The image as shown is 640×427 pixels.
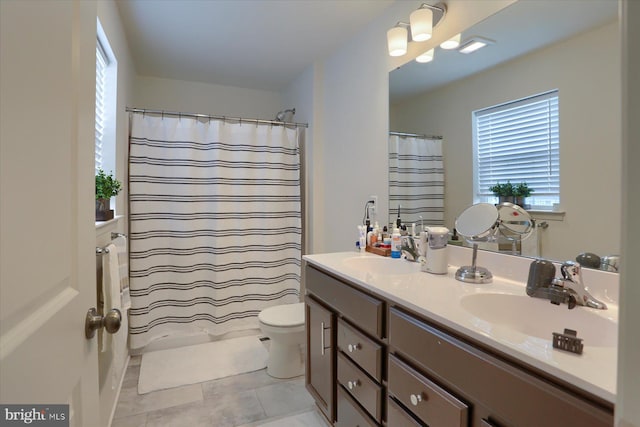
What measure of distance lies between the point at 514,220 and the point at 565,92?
20.6 inches

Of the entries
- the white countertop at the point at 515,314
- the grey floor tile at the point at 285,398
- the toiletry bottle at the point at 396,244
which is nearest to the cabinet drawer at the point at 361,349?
the white countertop at the point at 515,314

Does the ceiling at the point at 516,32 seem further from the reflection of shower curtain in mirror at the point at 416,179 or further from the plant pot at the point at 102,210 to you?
the plant pot at the point at 102,210

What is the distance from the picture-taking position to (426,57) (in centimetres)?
181

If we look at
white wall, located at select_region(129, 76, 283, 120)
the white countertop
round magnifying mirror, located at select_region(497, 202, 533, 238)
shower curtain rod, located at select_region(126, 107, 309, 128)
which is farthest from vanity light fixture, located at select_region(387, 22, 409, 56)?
white wall, located at select_region(129, 76, 283, 120)

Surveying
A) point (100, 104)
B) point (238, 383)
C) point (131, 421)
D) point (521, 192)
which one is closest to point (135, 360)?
point (131, 421)

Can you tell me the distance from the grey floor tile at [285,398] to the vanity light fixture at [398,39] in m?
2.12

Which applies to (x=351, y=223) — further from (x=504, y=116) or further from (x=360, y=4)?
(x=360, y=4)

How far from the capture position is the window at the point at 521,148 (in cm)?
130

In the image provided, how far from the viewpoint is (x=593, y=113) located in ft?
3.83

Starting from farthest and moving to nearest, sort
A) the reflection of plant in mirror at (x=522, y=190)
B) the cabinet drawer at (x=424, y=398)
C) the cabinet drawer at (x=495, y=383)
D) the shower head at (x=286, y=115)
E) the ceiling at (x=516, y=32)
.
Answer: the shower head at (x=286, y=115), the reflection of plant in mirror at (x=522, y=190), the ceiling at (x=516, y=32), the cabinet drawer at (x=424, y=398), the cabinet drawer at (x=495, y=383)

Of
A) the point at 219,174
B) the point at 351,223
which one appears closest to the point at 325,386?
the point at 351,223

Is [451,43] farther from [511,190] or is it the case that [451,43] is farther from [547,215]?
[547,215]

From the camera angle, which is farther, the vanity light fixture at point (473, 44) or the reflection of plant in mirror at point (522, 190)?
the vanity light fixture at point (473, 44)

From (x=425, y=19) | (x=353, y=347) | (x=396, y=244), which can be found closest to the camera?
(x=353, y=347)
